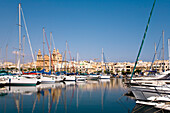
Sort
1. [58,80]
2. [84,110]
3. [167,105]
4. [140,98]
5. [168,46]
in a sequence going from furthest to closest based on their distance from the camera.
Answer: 1. [58,80]
2. [168,46]
3. [140,98]
4. [84,110]
5. [167,105]

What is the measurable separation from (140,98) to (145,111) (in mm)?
3103

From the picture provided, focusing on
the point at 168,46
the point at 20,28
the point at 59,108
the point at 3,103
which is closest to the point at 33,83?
the point at 20,28

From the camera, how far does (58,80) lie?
144ft

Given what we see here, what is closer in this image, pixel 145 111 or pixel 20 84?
pixel 145 111

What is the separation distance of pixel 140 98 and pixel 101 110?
13.4ft

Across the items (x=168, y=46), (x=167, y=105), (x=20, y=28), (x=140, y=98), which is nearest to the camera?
(x=167, y=105)

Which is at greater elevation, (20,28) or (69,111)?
(20,28)

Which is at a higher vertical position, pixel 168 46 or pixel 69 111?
pixel 168 46

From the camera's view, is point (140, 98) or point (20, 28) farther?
point (20, 28)

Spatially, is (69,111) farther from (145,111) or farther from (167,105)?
(167,105)

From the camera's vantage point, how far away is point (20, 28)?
3216 centimetres

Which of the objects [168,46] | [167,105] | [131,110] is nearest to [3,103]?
[131,110]

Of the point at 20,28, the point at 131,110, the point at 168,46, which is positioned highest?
the point at 20,28

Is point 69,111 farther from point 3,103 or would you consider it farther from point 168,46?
point 168,46
